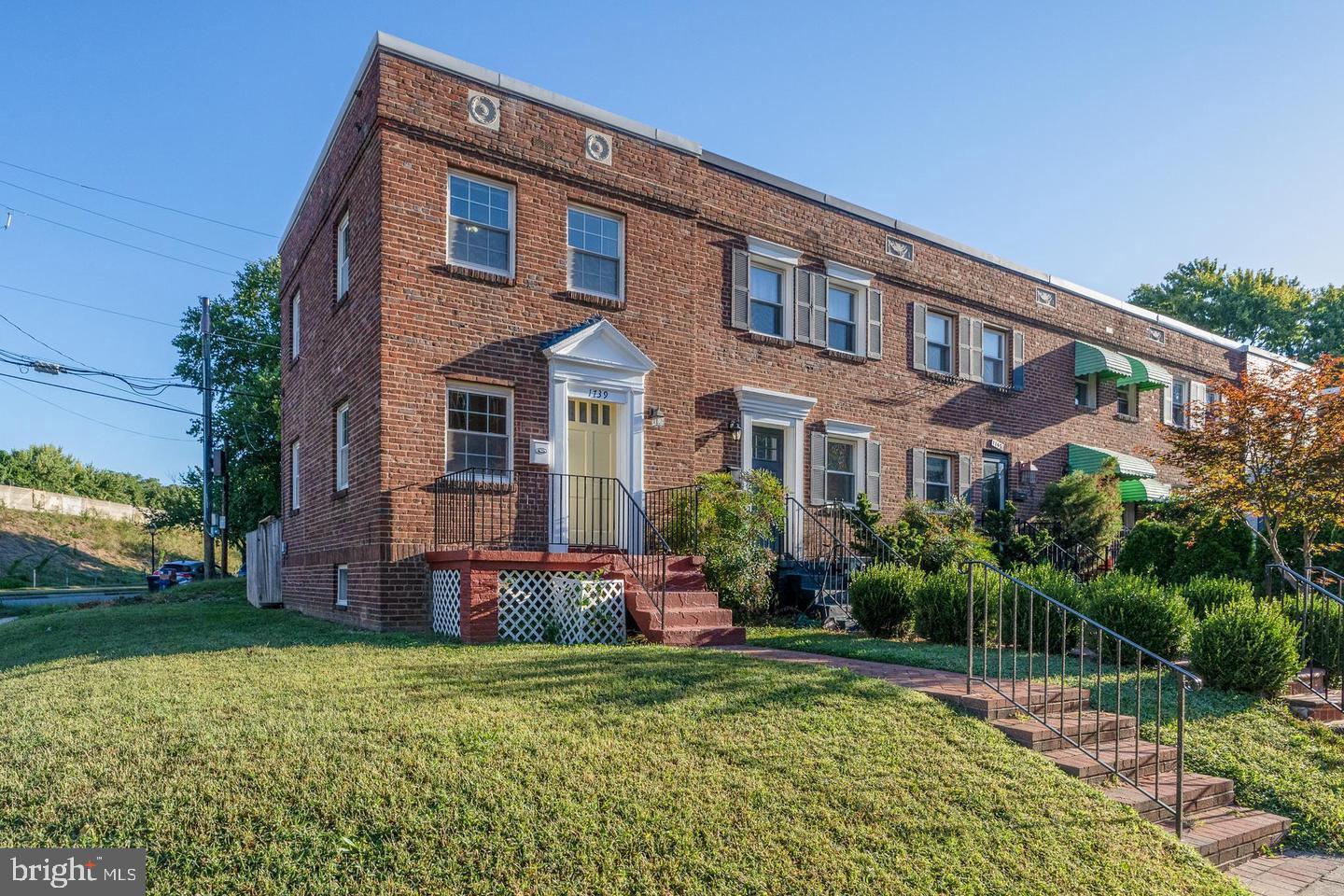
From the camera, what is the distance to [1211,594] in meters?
10.4

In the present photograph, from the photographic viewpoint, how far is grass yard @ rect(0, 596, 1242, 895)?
4.16 metres

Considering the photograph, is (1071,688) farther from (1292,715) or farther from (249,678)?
(249,678)

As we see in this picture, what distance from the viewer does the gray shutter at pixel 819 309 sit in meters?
15.7

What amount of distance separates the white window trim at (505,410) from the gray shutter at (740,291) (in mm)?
4426

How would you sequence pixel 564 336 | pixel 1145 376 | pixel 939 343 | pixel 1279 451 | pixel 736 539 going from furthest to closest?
pixel 1145 376
pixel 939 343
pixel 564 336
pixel 736 539
pixel 1279 451

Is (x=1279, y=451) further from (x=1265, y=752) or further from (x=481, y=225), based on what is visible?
(x=481, y=225)

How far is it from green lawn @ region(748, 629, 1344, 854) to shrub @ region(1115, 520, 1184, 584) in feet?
24.2

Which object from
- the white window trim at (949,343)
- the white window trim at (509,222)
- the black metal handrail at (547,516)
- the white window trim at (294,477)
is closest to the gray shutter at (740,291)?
the black metal handrail at (547,516)

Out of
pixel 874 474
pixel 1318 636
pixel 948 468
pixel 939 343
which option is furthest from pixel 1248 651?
pixel 939 343

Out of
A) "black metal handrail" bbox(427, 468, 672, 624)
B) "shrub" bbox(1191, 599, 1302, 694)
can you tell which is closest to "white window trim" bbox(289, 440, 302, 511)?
"black metal handrail" bbox(427, 468, 672, 624)

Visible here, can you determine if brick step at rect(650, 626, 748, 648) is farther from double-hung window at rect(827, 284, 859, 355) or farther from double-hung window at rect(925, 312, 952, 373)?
double-hung window at rect(925, 312, 952, 373)

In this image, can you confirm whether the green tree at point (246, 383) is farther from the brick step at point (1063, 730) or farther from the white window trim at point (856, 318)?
the brick step at point (1063, 730)

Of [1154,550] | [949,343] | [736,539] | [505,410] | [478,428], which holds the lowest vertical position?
[1154,550]

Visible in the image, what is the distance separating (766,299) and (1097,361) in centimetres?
929
